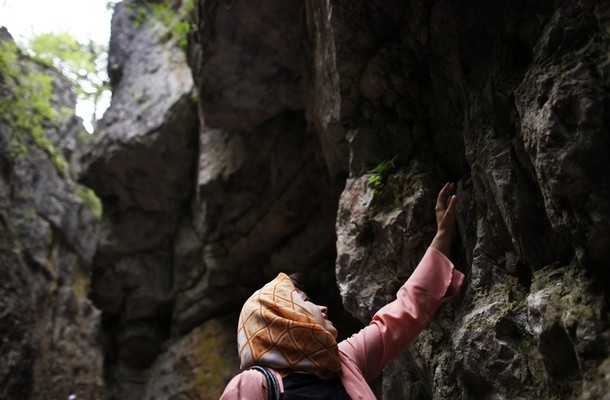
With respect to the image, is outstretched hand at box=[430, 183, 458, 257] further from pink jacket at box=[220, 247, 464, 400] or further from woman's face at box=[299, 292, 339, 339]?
woman's face at box=[299, 292, 339, 339]

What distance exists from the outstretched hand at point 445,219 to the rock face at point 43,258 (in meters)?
9.02

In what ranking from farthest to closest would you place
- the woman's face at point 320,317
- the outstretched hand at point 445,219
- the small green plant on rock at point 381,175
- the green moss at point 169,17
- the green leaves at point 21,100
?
1. the green leaves at point 21,100
2. the green moss at point 169,17
3. the small green plant on rock at point 381,175
4. the outstretched hand at point 445,219
5. the woman's face at point 320,317

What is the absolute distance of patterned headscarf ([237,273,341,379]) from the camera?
7.69ft

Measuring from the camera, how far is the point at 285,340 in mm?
2352

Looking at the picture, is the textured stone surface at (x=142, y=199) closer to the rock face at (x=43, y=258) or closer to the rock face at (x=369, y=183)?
the rock face at (x=369, y=183)

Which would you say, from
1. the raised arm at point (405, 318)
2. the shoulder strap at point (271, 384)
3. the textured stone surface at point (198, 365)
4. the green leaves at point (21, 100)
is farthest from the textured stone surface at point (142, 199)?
the shoulder strap at point (271, 384)

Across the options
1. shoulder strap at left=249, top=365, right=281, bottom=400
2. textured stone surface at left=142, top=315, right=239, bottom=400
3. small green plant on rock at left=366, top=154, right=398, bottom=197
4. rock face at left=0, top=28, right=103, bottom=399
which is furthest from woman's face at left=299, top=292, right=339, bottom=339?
rock face at left=0, top=28, right=103, bottom=399

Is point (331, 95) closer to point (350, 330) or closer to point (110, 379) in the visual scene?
point (350, 330)

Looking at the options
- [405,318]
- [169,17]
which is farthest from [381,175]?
[169,17]

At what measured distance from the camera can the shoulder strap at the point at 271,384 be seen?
7.22 ft

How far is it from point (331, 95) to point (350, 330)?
4017 mm

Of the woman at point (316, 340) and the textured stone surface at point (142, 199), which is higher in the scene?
the textured stone surface at point (142, 199)

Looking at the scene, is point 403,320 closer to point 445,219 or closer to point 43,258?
point 445,219

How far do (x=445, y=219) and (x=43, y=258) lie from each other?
38.8ft
